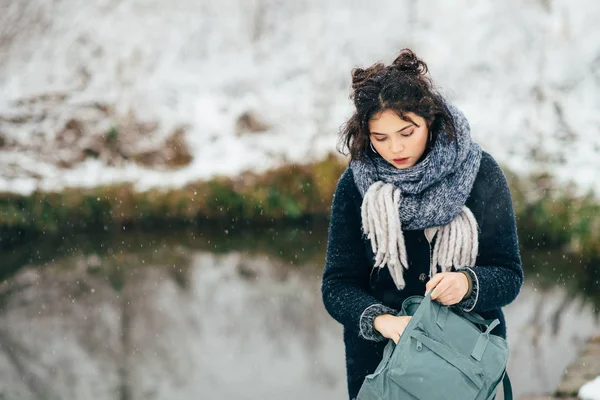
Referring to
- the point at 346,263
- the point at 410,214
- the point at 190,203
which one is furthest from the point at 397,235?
the point at 190,203

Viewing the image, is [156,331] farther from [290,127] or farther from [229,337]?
[290,127]

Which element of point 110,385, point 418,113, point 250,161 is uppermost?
point 418,113

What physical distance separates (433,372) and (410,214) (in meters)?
0.40

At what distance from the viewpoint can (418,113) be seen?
1.77 meters

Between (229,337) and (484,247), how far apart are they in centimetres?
331

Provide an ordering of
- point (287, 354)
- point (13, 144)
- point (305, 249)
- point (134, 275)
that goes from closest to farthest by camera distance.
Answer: point (287, 354) → point (134, 275) → point (305, 249) → point (13, 144)

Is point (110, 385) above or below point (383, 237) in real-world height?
below

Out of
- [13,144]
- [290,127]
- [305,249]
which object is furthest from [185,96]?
[305,249]

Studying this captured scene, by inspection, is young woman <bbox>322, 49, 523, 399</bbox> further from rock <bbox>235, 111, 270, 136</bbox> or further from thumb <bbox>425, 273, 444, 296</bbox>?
rock <bbox>235, 111, 270, 136</bbox>

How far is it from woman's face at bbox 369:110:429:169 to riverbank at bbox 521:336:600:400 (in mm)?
2310

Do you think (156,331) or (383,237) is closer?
(383,237)

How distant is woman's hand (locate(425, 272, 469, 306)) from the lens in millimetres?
1652

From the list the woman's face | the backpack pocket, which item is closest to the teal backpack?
the backpack pocket

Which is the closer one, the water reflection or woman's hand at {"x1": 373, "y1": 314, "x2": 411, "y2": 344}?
woman's hand at {"x1": 373, "y1": 314, "x2": 411, "y2": 344}
